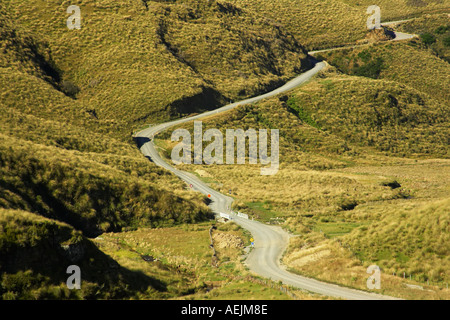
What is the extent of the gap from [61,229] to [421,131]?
280 ft

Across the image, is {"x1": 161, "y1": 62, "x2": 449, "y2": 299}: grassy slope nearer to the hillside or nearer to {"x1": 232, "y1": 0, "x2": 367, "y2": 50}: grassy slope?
the hillside

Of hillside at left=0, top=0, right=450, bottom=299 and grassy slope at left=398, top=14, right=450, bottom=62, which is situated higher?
grassy slope at left=398, top=14, right=450, bottom=62

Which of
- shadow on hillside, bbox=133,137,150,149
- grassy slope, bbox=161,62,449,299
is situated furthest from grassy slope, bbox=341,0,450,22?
shadow on hillside, bbox=133,137,150,149

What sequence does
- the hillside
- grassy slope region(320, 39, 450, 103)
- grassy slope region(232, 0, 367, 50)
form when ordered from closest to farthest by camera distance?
the hillside < grassy slope region(320, 39, 450, 103) < grassy slope region(232, 0, 367, 50)

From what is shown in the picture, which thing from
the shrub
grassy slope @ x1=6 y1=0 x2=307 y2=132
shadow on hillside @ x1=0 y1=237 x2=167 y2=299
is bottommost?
shadow on hillside @ x1=0 y1=237 x2=167 y2=299

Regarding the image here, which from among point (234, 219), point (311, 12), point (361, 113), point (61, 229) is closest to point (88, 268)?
point (61, 229)

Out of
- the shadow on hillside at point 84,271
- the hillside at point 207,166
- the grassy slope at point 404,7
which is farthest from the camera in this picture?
the grassy slope at point 404,7

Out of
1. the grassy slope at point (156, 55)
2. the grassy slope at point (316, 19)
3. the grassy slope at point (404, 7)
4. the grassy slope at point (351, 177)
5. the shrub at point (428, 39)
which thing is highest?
the grassy slope at point (404, 7)

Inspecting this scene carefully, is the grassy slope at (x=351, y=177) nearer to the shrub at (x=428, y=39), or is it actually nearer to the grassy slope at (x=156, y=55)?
the grassy slope at (x=156, y=55)

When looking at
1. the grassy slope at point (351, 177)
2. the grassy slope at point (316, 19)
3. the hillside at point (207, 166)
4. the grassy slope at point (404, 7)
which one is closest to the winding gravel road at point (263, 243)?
the hillside at point (207, 166)

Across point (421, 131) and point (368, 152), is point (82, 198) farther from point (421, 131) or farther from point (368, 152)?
point (421, 131)

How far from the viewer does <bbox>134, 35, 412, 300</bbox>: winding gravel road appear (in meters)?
25.8

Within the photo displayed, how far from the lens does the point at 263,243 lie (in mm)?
38438

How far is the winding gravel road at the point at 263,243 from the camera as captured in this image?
2581 centimetres
